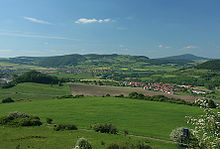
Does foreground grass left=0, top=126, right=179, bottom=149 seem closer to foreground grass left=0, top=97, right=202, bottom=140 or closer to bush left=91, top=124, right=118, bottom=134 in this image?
bush left=91, top=124, right=118, bottom=134

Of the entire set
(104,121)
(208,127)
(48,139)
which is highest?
(208,127)

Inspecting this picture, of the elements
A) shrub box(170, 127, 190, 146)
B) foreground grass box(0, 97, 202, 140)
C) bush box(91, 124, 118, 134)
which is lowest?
foreground grass box(0, 97, 202, 140)

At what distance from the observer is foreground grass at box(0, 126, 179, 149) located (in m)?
32.8

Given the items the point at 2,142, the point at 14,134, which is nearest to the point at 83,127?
the point at 14,134

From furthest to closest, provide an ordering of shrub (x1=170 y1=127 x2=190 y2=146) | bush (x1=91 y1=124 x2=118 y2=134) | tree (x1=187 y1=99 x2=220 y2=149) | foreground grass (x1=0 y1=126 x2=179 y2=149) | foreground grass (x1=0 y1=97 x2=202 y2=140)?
foreground grass (x1=0 y1=97 x2=202 y2=140), bush (x1=91 y1=124 x2=118 y2=134), shrub (x1=170 y1=127 x2=190 y2=146), foreground grass (x1=0 y1=126 x2=179 y2=149), tree (x1=187 y1=99 x2=220 y2=149)

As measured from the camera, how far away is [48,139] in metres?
36.7

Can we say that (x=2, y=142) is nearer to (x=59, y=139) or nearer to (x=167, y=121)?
(x=59, y=139)

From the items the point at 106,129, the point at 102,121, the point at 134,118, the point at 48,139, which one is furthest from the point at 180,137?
the point at 102,121

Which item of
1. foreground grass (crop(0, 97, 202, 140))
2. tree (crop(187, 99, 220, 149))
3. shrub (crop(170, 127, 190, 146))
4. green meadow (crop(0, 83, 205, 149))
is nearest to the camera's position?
tree (crop(187, 99, 220, 149))

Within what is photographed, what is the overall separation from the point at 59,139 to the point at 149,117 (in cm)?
3925

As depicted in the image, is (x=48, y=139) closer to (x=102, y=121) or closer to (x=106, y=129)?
(x=106, y=129)

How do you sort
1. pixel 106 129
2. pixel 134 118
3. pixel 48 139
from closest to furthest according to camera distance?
pixel 48 139, pixel 106 129, pixel 134 118

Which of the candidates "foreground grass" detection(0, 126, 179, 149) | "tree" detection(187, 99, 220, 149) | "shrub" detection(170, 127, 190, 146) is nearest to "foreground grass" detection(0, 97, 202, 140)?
"shrub" detection(170, 127, 190, 146)

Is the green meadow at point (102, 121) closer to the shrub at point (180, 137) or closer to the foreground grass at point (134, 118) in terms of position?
the foreground grass at point (134, 118)
